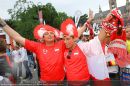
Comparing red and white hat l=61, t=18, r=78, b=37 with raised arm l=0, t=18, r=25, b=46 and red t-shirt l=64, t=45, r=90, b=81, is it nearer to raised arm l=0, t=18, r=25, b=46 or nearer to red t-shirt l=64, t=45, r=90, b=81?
red t-shirt l=64, t=45, r=90, b=81

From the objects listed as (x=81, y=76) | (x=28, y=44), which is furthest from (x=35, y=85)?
(x=28, y=44)

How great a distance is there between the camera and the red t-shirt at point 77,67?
511cm

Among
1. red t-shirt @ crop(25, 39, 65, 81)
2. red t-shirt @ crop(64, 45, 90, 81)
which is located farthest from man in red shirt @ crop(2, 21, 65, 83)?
red t-shirt @ crop(64, 45, 90, 81)

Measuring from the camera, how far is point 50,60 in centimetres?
535

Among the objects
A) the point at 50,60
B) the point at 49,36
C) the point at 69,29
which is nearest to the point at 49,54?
the point at 50,60

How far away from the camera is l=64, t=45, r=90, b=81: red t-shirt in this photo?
201 inches

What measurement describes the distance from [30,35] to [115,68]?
40.8 metres

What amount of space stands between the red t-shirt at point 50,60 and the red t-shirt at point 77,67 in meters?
0.16

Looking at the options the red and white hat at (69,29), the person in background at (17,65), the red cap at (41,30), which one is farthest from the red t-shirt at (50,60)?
the person in background at (17,65)

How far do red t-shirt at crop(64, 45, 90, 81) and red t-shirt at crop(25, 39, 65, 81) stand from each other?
6.1 inches

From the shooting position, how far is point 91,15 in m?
6.23

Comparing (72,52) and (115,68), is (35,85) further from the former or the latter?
(115,68)

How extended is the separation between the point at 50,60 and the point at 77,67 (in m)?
0.45

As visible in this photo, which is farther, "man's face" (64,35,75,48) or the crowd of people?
"man's face" (64,35,75,48)
